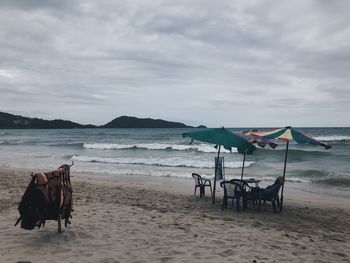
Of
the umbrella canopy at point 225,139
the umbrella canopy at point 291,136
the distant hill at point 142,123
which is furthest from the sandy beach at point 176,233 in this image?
the distant hill at point 142,123

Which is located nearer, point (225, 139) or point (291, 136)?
point (291, 136)

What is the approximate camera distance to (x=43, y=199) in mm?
5953

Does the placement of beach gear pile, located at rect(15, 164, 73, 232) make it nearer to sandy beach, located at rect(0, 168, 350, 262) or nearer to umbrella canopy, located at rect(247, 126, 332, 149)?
sandy beach, located at rect(0, 168, 350, 262)

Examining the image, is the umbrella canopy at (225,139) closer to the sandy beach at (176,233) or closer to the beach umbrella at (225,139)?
the beach umbrella at (225,139)

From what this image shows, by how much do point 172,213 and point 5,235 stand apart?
363 centimetres

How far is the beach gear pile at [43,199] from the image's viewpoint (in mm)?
5922

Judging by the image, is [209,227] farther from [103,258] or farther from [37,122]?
[37,122]

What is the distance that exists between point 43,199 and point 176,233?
7.81ft

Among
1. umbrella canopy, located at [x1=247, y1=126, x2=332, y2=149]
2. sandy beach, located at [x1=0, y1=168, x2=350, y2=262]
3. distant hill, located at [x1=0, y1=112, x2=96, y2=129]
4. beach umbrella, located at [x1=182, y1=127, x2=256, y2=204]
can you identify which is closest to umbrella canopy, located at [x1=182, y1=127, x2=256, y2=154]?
beach umbrella, located at [x1=182, y1=127, x2=256, y2=204]

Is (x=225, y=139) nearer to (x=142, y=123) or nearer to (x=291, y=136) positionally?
(x=291, y=136)

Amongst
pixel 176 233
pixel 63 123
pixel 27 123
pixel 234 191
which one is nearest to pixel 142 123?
pixel 63 123

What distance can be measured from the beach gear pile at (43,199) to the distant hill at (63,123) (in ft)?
404

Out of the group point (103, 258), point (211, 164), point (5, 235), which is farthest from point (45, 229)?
point (211, 164)

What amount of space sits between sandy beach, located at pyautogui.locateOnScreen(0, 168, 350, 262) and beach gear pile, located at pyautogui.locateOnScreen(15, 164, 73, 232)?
38cm
